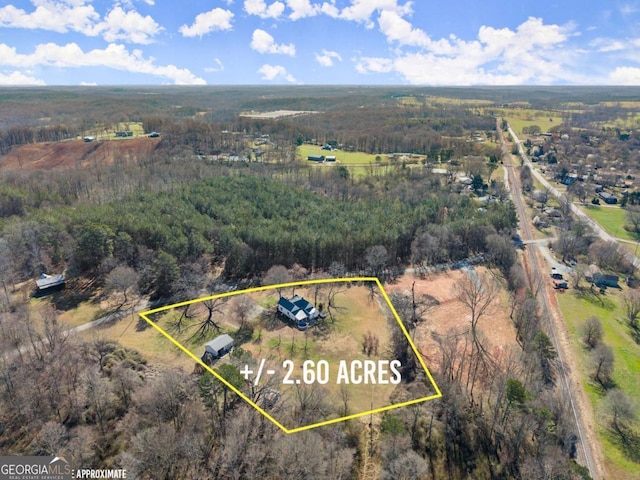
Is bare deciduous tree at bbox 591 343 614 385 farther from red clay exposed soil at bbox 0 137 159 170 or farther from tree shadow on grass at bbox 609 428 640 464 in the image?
red clay exposed soil at bbox 0 137 159 170

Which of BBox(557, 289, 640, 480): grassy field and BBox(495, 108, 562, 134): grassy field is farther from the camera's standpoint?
BBox(495, 108, 562, 134): grassy field

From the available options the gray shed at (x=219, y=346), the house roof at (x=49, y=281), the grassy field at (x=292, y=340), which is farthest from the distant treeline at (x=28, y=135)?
the gray shed at (x=219, y=346)

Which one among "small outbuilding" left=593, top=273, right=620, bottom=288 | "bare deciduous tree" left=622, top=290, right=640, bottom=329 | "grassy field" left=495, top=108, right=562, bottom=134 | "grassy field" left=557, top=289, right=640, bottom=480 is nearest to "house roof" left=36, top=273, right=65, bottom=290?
"grassy field" left=557, top=289, right=640, bottom=480

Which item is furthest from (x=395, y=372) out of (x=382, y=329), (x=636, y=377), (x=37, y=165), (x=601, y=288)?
(x=37, y=165)

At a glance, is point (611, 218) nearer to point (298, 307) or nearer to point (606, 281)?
point (606, 281)

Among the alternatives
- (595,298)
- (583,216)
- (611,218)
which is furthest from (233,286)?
(611,218)

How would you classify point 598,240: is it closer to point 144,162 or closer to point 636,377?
point 636,377
